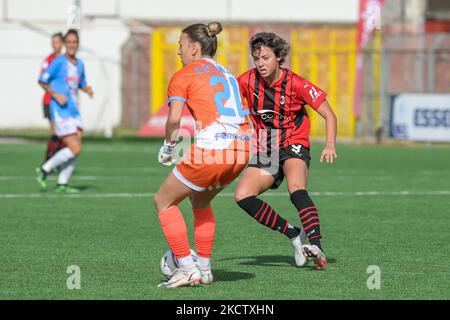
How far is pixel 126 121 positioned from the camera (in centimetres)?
3825

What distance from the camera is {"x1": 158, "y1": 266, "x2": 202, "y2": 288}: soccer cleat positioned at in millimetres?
8430

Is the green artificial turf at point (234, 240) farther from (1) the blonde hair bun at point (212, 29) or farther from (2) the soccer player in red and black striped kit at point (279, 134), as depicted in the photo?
(1) the blonde hair bun at point (212, 29)

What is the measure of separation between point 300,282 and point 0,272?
2349mm

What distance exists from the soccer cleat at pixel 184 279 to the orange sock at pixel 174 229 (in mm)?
139

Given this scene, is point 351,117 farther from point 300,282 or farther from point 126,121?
point 300,282

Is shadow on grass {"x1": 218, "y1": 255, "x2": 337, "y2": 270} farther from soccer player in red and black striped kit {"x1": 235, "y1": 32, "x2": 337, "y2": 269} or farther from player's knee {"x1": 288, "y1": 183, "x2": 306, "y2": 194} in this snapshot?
player's knee {"x1": 288, "y1": 183, "x2": 306, "y2": 194}

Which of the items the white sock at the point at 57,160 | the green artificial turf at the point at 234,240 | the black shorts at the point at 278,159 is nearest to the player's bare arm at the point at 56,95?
the white sock at the point at 57,160

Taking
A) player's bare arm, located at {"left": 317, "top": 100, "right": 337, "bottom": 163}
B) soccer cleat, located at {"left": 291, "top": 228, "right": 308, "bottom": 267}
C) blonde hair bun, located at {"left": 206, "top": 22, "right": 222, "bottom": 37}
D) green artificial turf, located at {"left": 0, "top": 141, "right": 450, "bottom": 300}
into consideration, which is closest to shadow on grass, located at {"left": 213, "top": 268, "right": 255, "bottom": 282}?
green artificial turf, located at {"left": 0, "top": 141, "right": 450, "bottom": 300}

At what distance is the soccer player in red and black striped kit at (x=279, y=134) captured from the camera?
962cm

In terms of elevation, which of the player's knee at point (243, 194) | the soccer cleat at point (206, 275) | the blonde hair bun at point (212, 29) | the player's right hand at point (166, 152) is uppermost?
the blonde hair bun at point (212, 29)

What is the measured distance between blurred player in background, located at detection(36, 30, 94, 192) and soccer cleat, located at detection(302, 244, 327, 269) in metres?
7.76

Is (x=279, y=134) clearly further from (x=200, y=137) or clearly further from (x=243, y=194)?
(x=200, y=137)
